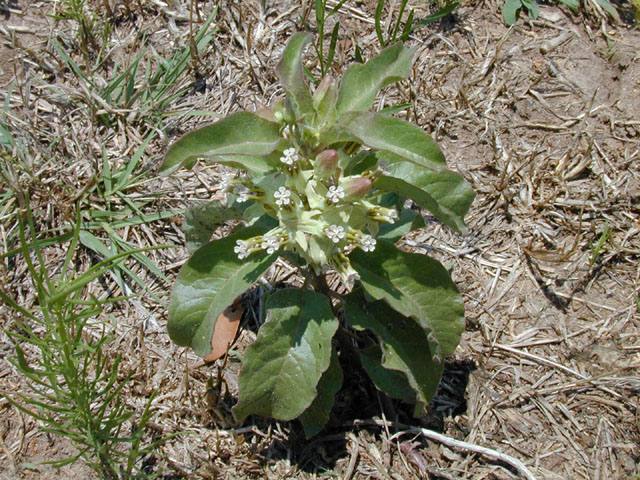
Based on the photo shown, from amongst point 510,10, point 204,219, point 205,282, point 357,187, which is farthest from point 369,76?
point 510,10

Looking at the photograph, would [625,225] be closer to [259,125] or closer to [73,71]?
[259,125]

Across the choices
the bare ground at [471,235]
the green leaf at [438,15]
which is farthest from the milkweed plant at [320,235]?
the green leaf at [438,15]

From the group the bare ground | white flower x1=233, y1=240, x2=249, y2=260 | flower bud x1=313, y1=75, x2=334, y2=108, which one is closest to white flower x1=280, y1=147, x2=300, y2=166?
flower bud x1=313, y1=75, x2=334, y2=108

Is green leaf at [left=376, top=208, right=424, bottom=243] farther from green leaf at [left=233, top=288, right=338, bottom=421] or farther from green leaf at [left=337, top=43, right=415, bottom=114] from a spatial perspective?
green leaf at [left=337, top=43, right=415, bottom=114]

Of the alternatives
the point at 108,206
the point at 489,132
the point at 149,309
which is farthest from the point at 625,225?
the point at 108,206

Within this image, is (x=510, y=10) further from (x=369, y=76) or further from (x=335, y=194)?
(x=335, y=194)

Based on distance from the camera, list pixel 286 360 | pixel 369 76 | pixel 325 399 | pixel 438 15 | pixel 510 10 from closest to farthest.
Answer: pixel 369 76, pixel 286 360, pixel 325 399, pixel 438 15, pixel 510 10
